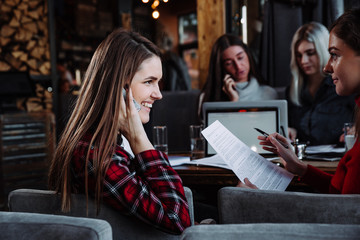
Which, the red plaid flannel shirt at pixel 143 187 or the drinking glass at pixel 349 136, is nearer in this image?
the red plaid flannel shirt at pixel 143 187

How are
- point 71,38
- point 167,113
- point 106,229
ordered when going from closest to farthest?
point 106,229
point 167,113
point 71,38

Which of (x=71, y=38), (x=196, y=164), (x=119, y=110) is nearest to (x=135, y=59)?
(x=119, y=110)

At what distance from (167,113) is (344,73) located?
2.10m

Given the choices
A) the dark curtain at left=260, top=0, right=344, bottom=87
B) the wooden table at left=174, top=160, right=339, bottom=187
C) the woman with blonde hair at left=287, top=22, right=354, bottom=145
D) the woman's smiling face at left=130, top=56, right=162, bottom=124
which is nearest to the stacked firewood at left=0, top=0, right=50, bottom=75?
the dark curtain at left=260, top=0, right=344, bottom=87

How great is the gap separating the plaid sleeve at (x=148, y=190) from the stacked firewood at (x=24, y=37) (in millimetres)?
4288

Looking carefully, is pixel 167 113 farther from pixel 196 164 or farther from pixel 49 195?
pixel 49 195

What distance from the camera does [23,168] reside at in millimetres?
4184

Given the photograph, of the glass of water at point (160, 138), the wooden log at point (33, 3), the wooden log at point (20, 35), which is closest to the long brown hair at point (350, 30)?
the glass of water at point (160, 138)

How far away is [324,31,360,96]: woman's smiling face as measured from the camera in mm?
1233

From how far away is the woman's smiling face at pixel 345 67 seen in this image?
4.05 ft

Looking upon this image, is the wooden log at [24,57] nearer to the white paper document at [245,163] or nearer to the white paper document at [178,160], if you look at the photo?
the white paper document at [178,160]

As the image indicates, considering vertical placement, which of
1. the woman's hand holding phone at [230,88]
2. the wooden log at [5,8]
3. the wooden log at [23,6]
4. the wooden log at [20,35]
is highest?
the wooden log at [23,6]

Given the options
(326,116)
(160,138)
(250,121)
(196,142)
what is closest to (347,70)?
(250,121)

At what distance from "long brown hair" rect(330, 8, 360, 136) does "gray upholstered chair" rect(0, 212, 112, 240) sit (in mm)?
871
